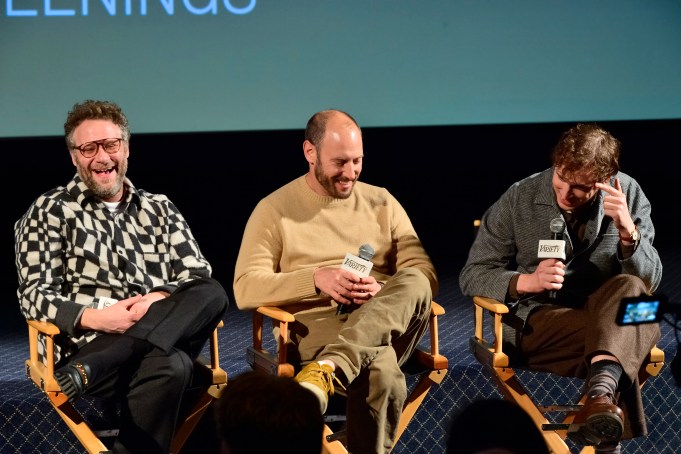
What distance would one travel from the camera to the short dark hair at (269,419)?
1.59 m

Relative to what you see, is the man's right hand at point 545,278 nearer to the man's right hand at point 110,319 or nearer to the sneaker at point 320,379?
the sneaker at point 320,379

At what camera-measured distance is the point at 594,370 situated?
342cm

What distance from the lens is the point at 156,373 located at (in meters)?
3.28

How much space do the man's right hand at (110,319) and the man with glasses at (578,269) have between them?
3.85ft

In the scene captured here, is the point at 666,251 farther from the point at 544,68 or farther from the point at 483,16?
the point at 483,16

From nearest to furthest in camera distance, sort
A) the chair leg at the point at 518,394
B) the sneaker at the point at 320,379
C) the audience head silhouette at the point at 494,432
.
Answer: the audience head silhouette at the point at 494,432 → the sneaker at the point at 320,379 → the chair leg at the point at 518,394

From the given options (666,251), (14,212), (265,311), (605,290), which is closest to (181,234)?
(265,311)

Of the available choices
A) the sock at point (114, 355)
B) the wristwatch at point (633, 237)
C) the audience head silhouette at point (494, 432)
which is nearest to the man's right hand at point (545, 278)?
the wristwatch at point (633, 237)

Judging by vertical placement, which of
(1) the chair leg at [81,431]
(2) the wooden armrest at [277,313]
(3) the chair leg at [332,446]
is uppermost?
(2) the wooden armrest at [277,313]

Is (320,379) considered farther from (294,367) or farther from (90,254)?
(90,254)

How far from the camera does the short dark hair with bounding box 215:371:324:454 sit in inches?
62.4

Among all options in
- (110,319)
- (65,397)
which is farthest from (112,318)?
(65,397)

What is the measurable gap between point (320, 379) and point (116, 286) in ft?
2.78

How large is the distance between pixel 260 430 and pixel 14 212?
4298 millimetres
